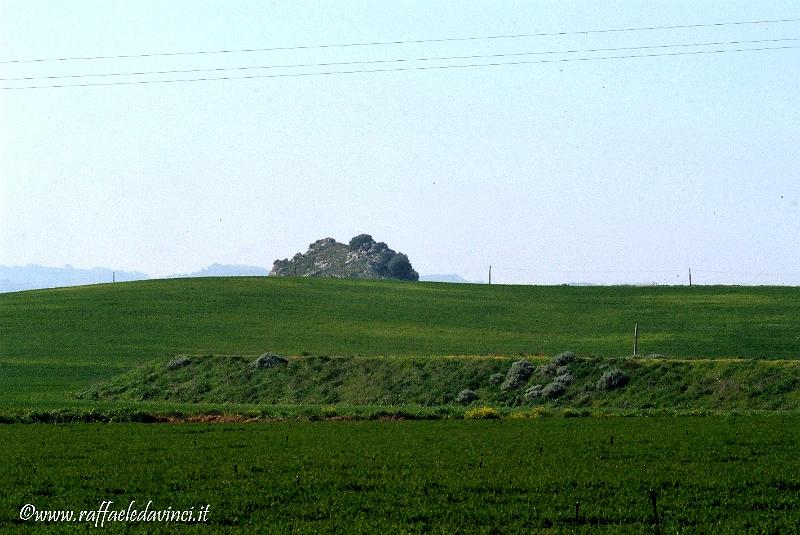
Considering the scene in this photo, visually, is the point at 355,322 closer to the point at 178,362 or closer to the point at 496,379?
the point at 178,362

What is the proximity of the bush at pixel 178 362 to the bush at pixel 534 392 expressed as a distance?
2760 centimetres

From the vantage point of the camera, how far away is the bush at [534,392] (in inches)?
2534

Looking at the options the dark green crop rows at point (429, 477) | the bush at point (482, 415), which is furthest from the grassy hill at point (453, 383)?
the dark green crop rows at point (429, 477)

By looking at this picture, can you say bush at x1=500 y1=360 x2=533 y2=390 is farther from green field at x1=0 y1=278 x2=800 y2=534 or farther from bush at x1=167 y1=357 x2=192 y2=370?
bush at x1=167 y1=357 x2=192 y2=370

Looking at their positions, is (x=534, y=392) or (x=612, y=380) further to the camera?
(x=534, y=392)

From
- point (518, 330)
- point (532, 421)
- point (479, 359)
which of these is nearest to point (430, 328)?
point (518, 330)

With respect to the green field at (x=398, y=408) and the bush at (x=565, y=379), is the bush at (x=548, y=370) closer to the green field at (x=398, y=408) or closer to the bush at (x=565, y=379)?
the green field at (x=398, y=408)

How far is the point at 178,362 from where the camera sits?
80.1 m

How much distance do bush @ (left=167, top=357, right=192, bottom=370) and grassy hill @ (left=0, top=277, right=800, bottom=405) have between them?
17.5ft

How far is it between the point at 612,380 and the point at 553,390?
11.5ft

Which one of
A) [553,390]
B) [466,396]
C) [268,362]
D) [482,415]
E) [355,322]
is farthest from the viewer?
[355,322]

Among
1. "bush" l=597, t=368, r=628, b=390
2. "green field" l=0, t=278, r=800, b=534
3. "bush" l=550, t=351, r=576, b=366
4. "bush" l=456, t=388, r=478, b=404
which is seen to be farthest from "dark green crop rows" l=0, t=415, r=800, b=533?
"bush" l=550, t=351, r=576, b=366

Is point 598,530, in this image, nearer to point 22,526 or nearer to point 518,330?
point 22,526

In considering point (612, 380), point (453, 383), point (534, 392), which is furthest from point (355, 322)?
point (612, 380)
